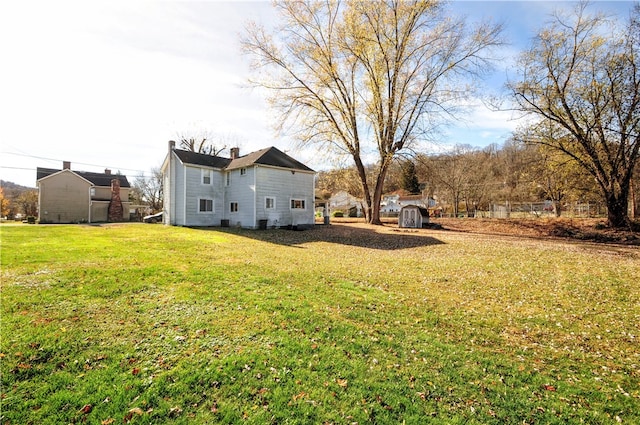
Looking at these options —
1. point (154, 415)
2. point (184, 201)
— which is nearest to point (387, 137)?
point (184, 201)

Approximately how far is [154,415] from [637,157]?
2654 centimetres

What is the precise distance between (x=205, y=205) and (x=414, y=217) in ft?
56.7

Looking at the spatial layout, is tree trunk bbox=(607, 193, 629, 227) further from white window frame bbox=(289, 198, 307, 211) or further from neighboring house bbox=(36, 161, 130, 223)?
neighboring house bbox=(36, 161, 130, 223)

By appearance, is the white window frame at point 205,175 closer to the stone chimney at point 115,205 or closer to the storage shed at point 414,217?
the storage shed at point 414,217

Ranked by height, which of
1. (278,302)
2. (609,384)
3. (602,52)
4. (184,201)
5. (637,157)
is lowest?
(609,384)

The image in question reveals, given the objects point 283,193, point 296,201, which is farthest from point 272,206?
point 296,201

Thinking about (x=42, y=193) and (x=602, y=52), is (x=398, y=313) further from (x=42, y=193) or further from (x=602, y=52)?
(x=42, y=193)

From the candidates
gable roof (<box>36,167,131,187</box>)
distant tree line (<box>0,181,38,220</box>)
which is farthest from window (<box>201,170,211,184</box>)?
distant tree line (<box>0,181,38,220</box>)

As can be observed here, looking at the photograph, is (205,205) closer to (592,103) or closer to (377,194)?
(377,194)

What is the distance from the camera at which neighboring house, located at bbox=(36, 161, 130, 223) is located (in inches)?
1323

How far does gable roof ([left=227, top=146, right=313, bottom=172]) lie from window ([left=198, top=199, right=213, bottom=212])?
3.27 m

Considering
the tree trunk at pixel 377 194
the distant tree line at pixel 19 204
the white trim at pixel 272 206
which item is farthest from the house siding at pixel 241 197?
the distant tree line at pixel 19 204

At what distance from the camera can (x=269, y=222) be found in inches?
912

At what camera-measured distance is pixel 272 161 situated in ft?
77.9
